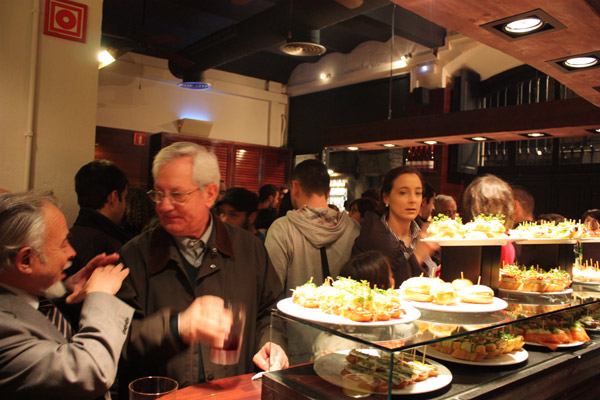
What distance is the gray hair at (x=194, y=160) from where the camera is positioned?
1970 mm

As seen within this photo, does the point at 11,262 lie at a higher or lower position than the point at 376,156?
lower

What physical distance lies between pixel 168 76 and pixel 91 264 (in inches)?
303

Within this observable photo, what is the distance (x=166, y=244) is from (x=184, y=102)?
24.8ft

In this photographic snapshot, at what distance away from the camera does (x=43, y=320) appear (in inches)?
52.8

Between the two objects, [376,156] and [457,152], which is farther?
[376,156]

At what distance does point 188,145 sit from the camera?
201 cm

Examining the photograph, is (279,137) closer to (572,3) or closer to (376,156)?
(376,156)

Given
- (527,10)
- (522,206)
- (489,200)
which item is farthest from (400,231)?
(522,206)

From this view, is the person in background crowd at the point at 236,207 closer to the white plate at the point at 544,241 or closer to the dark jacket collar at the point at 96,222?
the dark jacket collar at the point at 96,222

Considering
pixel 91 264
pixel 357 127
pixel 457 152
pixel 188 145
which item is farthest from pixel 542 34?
pixel 457 152

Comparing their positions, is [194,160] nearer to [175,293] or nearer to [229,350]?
[175,293]

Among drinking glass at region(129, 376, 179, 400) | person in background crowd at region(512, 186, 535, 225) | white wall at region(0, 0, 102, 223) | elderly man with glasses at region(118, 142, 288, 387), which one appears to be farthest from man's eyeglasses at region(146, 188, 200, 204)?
person in background crowd at region(512, 186, 535, 225)

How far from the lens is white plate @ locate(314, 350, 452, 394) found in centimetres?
140

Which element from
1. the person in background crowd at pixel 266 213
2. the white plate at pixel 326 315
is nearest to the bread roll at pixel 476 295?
the white plate at pixel 326 315
